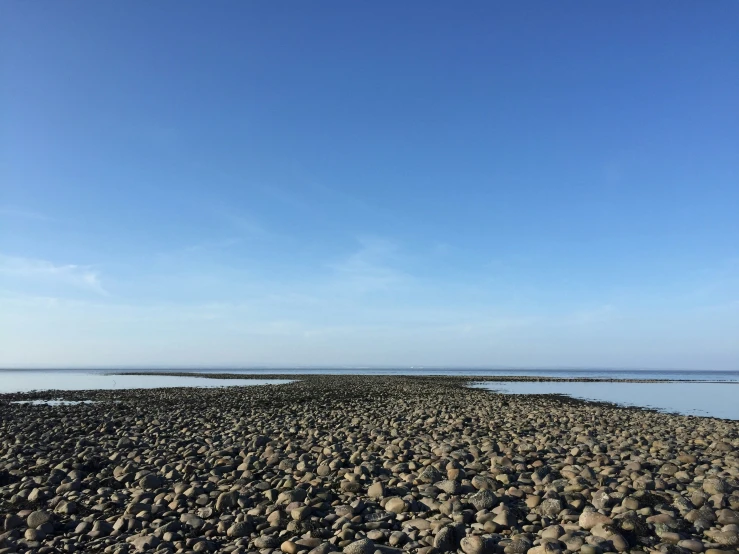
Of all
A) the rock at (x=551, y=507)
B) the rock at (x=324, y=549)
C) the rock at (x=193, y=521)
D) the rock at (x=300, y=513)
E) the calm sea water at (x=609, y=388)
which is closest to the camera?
the rock at (x=324, y=549)

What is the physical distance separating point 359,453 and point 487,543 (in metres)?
5.15

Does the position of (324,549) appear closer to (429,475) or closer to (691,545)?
(429,475)

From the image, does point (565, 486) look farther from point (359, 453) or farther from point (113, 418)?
point (113, 418)

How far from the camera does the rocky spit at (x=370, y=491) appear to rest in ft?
20.3

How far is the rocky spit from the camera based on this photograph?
6.18 m

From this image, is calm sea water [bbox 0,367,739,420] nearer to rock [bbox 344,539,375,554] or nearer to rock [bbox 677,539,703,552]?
rock [bbox 677,539,703,552]

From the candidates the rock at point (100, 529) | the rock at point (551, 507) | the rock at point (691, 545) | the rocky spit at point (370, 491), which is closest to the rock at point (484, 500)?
the rocky spit at point (370, 491)

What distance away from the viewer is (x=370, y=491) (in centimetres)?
803

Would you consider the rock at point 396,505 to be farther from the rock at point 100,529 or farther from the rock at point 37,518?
the rock at point 37,518

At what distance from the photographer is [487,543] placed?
5879 mm

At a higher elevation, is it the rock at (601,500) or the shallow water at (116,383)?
the rock at (601,500)

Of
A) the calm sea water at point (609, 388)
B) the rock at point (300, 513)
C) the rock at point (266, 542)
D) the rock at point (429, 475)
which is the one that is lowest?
the calm sea water at point (609, 388)

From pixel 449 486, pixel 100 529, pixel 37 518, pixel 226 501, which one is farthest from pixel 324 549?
pixel 37 518

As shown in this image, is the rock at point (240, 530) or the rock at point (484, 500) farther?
the rock at point (484, 500)
